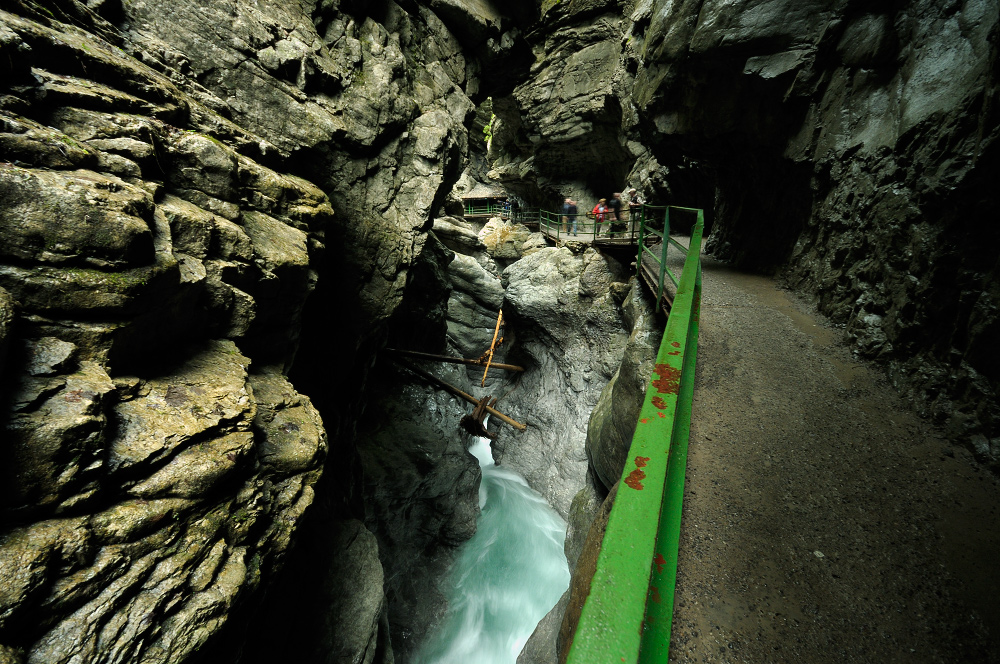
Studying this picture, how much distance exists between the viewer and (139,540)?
1829mm

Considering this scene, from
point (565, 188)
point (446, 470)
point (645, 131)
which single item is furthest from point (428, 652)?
point (565, 188)

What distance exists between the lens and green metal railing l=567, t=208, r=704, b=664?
0.69 metres

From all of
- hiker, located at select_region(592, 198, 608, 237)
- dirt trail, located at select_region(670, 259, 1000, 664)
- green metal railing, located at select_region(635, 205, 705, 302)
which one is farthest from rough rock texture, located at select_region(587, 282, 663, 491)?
hiker, located at select_region(592, 198, 608, 237)

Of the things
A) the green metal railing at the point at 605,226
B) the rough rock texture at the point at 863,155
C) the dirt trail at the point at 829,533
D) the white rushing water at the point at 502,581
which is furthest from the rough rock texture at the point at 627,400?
the white rushing water at the point at 502,581

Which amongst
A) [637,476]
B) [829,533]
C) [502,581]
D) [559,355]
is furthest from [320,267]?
[502,581]

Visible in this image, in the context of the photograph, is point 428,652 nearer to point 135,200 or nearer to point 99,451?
point 99,451

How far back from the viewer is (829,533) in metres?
1.62

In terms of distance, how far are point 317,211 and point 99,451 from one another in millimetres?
3153

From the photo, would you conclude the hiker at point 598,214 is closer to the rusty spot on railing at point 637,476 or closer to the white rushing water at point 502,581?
the white rushing water at point 502,581

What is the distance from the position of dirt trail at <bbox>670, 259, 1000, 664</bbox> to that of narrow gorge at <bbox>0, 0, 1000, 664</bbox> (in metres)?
0.12

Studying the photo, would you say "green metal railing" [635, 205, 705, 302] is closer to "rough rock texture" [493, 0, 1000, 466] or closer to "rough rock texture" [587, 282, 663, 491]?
"rough rock texture" [587, 282, 663, 491]

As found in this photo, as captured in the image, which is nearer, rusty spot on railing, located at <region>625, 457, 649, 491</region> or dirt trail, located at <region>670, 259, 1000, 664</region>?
rusty spot on railing, located at <region>625, 457, 649, 491</region>

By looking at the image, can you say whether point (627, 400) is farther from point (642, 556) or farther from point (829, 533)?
point (642, 556)

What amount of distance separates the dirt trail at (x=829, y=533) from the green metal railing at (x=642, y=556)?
0.45 metres
